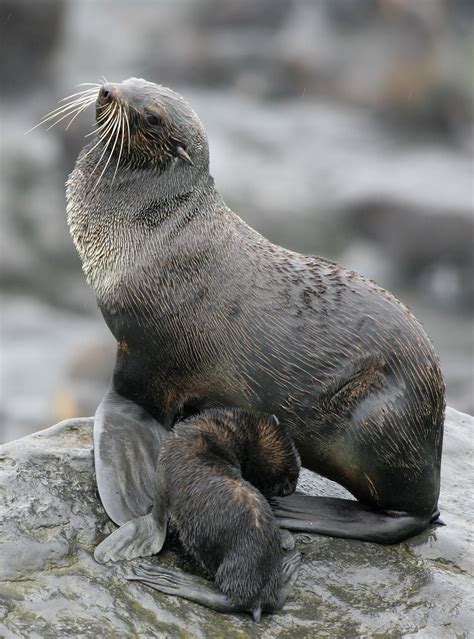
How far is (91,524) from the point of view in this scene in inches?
225

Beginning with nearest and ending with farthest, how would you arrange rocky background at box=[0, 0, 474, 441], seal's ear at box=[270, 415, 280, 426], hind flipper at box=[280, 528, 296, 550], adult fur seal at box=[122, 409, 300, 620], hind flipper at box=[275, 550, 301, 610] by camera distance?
adult fur seal at box=[122, 409, 300, 620] → hind flipper at box=[275, 550, 301, 610] → hind flipper at box=[280, 528, 296, 550] → seal's ear at box=[270, 415, 280, 426] → rocky background at box=[0, 0, 474, 441]

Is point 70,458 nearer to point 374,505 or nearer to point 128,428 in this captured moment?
point 128,428

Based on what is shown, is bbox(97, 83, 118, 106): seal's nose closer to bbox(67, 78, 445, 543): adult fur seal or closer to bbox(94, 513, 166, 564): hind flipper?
bbox(67, 78, 445, 543): adult fur seal

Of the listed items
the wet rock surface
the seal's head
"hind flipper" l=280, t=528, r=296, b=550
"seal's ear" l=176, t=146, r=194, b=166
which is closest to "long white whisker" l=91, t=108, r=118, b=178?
the seal's head

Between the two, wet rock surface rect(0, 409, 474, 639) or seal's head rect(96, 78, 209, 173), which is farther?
seal's head rect(96, 78, 209, 173)

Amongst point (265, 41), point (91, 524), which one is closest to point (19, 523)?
point (91, 524)

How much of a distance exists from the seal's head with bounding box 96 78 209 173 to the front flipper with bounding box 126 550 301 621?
2360 millimetres

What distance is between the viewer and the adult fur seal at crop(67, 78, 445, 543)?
5.93m

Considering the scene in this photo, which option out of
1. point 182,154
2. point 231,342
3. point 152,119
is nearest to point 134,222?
point 182,154

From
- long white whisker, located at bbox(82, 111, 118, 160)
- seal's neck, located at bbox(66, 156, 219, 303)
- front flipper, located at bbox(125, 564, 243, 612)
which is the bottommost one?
front flipper, located at bbox(125, 564, 243, 612)

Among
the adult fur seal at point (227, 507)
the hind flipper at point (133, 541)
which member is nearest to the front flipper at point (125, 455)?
the hind flipper at point (133, 541)

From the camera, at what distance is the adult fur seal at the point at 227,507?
206 inches

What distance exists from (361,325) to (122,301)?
136cm

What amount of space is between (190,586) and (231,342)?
140 centimetres
